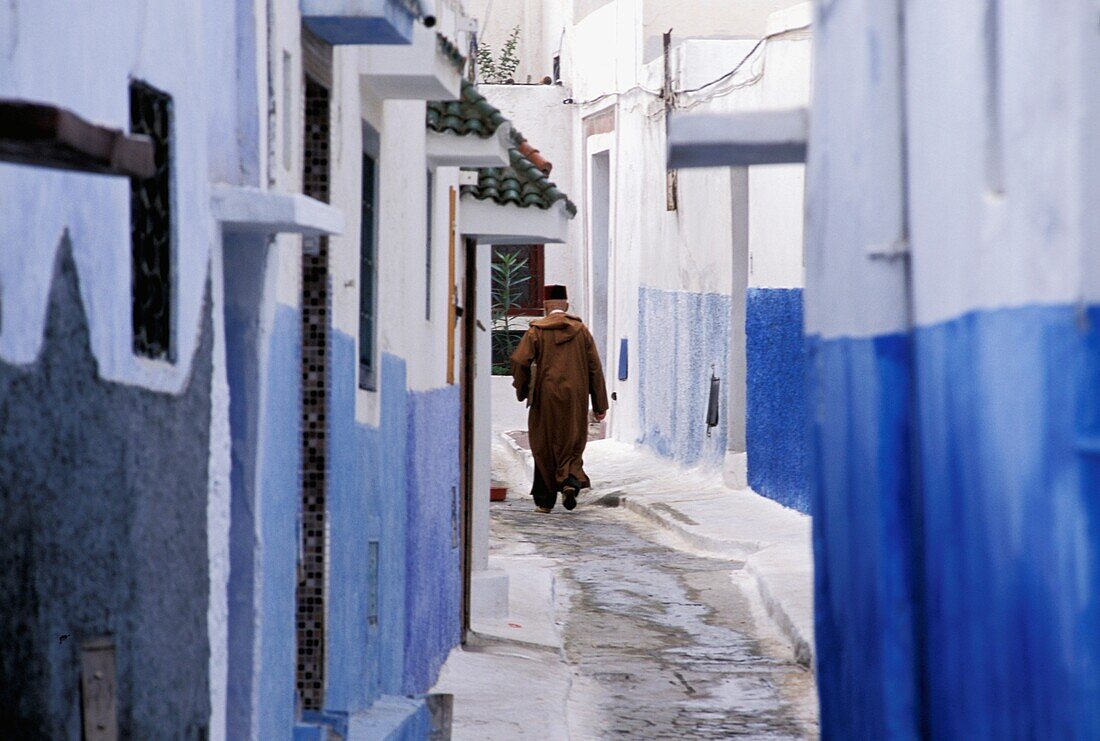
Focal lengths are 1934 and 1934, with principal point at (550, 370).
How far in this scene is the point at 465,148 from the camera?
28.1ft

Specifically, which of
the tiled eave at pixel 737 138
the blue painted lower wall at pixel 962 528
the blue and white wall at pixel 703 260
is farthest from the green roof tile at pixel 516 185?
the blue painted lower wall at pixel 962 528

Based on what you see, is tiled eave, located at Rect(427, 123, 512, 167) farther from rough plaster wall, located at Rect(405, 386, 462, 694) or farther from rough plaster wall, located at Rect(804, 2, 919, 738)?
rough plaster wall, located at Rect(804, 2, 919, 738)

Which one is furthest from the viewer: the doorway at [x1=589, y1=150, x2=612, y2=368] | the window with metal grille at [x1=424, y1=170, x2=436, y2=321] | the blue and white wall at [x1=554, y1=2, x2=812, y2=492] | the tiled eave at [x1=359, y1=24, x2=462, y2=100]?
the doorway at [x1=589, y1=150, x2=612, y2=368]

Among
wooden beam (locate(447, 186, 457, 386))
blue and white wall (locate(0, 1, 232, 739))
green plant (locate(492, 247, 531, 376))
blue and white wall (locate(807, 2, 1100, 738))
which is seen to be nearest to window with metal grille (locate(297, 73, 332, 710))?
blue and white wall (locate(0, 1, 232, 739))

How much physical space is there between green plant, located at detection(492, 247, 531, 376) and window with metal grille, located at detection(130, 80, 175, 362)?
68.7 ft

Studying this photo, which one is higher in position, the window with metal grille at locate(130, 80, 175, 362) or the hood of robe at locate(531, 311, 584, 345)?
the hood of robe at locate(531, 311, 584, 345)

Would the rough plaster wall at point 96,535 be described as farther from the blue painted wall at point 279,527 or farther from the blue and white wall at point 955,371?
the blue and white wall at point 955,371

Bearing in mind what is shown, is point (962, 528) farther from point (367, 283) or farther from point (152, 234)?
point (367, 283)

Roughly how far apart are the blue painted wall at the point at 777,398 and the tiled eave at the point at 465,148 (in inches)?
250

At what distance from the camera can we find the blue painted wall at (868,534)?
400 centimetres

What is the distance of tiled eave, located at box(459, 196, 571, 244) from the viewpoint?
10375 mm

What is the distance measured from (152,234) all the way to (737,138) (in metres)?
1.26

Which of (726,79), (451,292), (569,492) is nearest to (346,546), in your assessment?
(451,292)

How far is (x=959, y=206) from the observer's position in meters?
3.57
